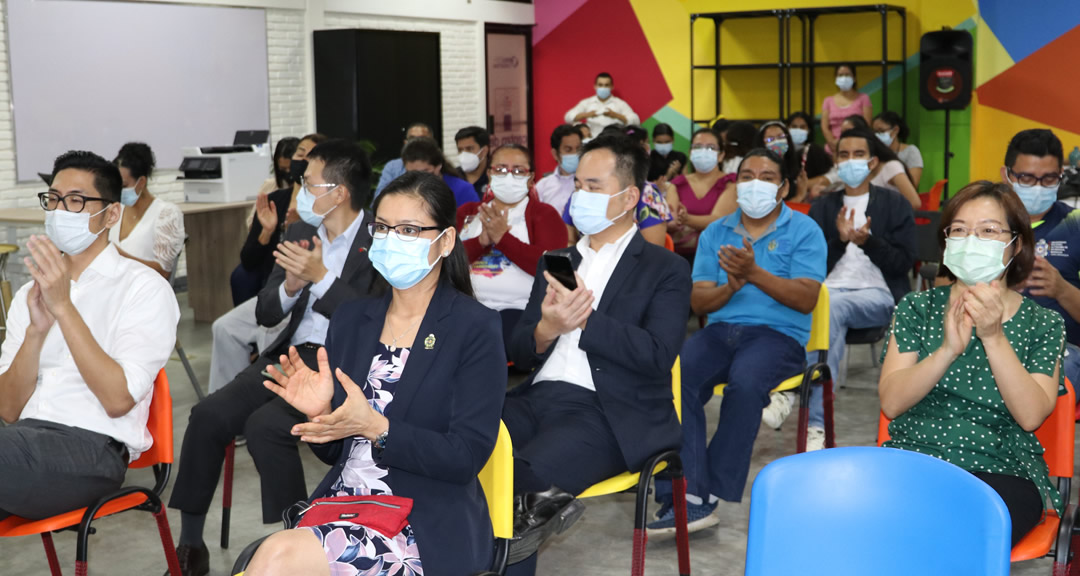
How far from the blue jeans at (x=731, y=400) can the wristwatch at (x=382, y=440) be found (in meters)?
1.65

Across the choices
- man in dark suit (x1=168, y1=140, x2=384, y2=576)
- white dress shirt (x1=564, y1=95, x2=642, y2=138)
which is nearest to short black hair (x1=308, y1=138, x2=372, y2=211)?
man in dark suit (x1=168, y1=140, x2=384, y2=576)

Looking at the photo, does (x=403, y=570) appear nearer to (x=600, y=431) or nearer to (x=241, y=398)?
(x=600, y=431)

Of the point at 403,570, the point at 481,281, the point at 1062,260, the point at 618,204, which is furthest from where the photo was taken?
the point at 481,281

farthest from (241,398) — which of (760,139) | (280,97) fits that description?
(280,97)

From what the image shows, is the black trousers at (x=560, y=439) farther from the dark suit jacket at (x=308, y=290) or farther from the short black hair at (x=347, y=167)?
the short black hair at (x=347, y=167)

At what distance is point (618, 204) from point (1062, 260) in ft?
5.81

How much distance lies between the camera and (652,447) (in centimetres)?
294

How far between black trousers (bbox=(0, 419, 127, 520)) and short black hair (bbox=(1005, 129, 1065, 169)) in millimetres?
3298

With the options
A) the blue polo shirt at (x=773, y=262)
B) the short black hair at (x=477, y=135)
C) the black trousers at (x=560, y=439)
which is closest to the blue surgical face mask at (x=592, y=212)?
the black trousers at (x=560, y=439)

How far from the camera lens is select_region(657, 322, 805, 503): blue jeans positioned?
11.8 ft

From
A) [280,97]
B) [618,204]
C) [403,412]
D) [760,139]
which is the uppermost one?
[280,97]

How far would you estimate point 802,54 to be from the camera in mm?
11922

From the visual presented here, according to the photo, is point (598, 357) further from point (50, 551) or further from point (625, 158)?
point (50, 551)

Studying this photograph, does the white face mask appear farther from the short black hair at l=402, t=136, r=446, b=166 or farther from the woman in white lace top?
the short black hair at l=402, t=136, r=446, b=166
